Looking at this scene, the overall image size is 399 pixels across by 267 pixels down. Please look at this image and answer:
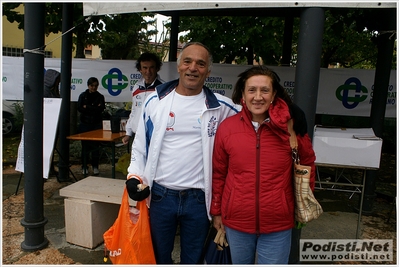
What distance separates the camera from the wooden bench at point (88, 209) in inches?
122

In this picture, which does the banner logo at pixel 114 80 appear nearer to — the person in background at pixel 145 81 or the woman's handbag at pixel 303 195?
the person in background at pixel 145 81

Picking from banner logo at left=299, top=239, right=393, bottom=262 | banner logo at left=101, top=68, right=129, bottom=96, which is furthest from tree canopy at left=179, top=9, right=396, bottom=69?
banner logo at left=299, top=239, right=393, bottom=262

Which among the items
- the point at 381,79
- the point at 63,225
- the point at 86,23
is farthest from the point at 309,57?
the point at 86,23

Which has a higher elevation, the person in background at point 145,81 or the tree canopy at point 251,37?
the tree canopy at point 251,37

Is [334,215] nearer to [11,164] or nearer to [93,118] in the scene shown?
[93,118]

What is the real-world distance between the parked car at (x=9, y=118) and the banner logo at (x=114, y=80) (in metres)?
4.07

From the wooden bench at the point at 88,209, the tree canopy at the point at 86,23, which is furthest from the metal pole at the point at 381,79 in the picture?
the tree canopy at the point at 86,23

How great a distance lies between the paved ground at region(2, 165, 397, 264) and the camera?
3.09m

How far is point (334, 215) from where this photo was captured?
14.4 feet

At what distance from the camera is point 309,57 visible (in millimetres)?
2439

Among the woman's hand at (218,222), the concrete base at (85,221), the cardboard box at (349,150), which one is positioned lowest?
the concrete base at (85,221)

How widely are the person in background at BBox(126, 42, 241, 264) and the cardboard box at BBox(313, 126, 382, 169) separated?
1566mm

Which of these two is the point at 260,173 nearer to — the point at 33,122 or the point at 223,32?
the point at 33,122

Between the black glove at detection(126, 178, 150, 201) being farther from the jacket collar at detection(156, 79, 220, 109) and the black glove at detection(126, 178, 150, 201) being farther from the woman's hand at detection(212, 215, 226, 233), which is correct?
the jacket collar at detection(156, 79, 220, 109)
